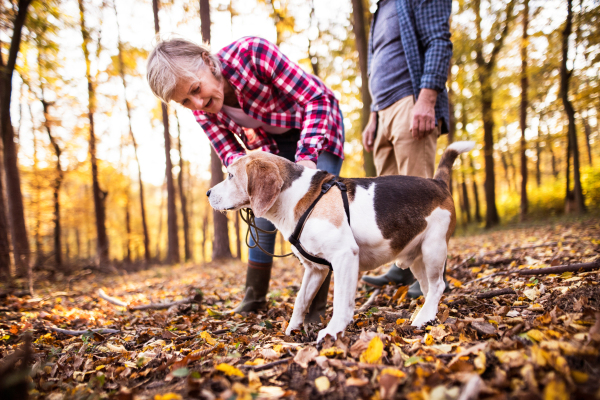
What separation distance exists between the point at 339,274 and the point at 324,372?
748 mm

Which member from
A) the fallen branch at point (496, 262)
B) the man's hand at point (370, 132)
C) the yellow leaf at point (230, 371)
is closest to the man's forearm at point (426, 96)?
the man's hand at point (370, 132)

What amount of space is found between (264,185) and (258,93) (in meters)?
1.05

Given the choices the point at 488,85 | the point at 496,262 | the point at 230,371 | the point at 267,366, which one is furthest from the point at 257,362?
the point at 488,85

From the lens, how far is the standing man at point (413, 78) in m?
3.15

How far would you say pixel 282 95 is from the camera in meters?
3.25

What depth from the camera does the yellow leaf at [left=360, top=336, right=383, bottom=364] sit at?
1869 mm

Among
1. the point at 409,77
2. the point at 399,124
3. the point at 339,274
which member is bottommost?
the point at 339,274

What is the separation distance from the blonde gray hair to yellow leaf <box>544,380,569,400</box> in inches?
124

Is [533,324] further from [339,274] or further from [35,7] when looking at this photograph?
[35,7]

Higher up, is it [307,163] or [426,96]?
[426,96]

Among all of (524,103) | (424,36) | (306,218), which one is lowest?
(306,218)

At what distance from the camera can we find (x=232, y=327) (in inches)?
124

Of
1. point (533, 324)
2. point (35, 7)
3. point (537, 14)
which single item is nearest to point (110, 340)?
point (533, 324)

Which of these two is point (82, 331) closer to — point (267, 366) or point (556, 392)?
point (267, 366)
